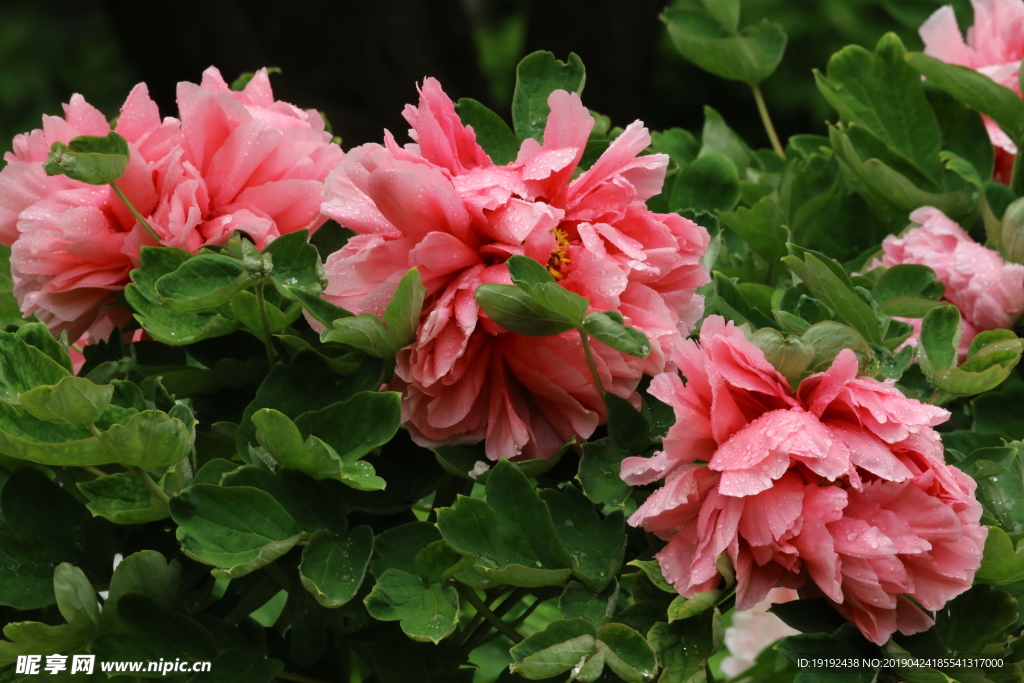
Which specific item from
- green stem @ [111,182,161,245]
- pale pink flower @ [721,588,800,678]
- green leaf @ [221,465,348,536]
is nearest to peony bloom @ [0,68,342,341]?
green stem @ [111,182,161,245]

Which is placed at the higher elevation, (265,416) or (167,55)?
(265,416)

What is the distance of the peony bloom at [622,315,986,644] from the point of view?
372 mm

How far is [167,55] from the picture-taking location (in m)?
1.77

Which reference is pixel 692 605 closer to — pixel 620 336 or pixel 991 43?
pixel 620 336

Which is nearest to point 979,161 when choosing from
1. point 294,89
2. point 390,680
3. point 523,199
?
point 523,199

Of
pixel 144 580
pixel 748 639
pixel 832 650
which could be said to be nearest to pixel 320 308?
pixel 144 580

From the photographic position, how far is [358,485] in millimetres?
395

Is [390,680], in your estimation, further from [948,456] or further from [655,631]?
[948,456]

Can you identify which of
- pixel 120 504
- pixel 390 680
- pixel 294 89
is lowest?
pixel 294 89

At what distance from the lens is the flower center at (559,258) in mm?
432

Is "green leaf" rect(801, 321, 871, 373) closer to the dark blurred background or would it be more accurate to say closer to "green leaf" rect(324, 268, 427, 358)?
"green leaf" rect(324, 268, 427, 358)

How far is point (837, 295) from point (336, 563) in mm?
241

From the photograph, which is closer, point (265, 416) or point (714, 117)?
point (265, 416)

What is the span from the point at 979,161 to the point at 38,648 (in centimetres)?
56
